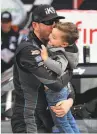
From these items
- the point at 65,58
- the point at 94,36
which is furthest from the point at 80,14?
the point at 65,58

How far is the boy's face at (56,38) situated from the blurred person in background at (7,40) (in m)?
4.46

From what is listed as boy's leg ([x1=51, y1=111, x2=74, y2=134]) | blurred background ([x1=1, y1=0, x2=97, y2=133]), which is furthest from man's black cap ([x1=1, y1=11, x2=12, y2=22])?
boy's leg ([x1=51, y1=111, x2=74, y2=134])

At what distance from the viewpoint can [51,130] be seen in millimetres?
3078

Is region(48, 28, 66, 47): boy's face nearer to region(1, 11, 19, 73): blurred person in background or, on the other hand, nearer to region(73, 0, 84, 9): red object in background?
region(1, 11, 19, 73): blurred person in background

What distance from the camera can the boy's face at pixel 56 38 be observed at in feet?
8.58

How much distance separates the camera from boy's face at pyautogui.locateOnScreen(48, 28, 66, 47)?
A: 2.62 m

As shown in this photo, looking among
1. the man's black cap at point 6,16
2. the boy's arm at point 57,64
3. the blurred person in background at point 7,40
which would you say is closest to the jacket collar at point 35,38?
the boy's arm at point 57,64

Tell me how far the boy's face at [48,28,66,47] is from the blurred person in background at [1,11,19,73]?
4.46m

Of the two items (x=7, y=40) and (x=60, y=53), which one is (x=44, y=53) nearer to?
(x=60, y=53)

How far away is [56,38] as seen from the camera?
2.64 metres

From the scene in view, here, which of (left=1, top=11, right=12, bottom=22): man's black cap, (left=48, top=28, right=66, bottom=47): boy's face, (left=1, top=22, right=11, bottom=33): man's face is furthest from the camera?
(left=1, top=22, right=11, bottom=33): man's face

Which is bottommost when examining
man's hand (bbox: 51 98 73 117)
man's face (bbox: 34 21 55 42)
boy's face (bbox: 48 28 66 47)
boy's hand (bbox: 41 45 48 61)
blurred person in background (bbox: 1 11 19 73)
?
blurred person in background (bbox: 1 11 19 73)

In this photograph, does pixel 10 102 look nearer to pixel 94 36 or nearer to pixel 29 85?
pixel 94 36

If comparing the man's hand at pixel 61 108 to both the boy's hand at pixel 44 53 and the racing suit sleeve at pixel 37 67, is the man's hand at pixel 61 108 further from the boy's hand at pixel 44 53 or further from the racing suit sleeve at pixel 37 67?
the boy's hand at pixel 44 53
